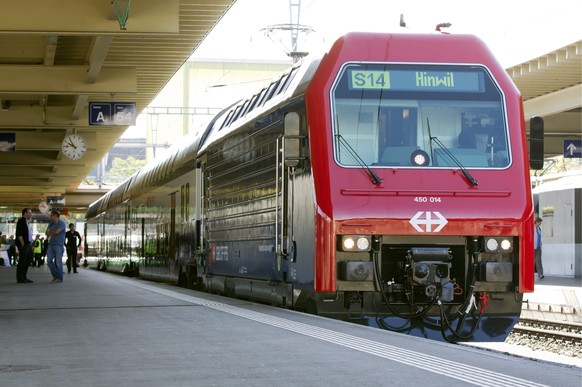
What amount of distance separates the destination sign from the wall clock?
2092cm

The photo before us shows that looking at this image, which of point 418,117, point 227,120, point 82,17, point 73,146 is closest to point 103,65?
point 73,146

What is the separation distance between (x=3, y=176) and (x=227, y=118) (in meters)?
34.7

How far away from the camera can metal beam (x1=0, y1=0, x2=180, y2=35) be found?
55.9 feet

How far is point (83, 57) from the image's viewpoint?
2461cm

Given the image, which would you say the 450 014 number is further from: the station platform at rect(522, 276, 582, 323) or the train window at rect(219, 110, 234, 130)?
the station platform at rect(522, 276, 582, 323)

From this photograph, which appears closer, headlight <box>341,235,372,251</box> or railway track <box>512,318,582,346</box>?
headlight <box>341,235,372,251</box>

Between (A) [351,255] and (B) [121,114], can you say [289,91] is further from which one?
(B) [121,114]

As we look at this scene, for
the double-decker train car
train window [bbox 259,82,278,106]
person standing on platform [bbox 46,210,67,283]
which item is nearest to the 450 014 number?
the double-decker train car

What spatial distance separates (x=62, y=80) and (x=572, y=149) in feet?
49.9

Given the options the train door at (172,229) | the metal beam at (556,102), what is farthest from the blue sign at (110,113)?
the metal beam at (556,102)

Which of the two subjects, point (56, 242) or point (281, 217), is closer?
point (281, 217)

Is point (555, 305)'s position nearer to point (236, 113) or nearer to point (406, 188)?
point (236, 113)

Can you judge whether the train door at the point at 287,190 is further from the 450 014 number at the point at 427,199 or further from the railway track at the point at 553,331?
the railway track at the point at 553,331

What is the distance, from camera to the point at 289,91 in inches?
477
